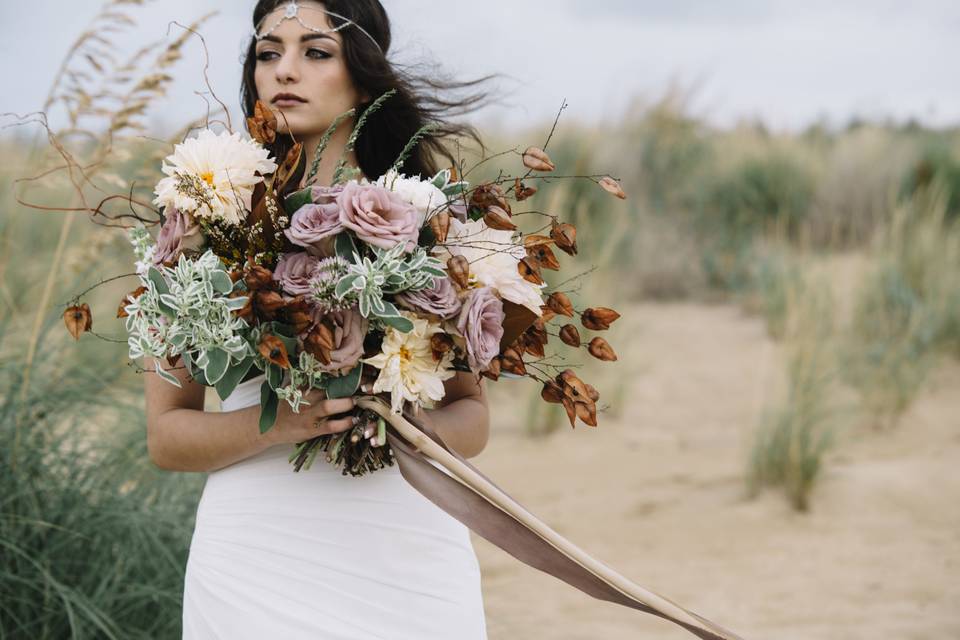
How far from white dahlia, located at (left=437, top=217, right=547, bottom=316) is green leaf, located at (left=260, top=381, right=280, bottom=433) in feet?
1.56

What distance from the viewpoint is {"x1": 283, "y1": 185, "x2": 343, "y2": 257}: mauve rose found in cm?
194

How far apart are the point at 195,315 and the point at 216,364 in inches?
4.0

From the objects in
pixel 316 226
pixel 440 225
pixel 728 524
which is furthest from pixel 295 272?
pixel 728 524

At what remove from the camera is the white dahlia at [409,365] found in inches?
79.6

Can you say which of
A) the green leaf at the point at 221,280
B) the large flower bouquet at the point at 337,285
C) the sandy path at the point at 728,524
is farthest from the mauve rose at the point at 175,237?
the sandy path at the point at 728,524

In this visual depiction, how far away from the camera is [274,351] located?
187cm

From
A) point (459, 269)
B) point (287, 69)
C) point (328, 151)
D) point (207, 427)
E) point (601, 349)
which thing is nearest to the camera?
point (459, 269)

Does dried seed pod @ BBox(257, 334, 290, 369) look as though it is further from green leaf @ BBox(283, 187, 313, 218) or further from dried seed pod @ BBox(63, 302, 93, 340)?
dried seed pod @ BBox(63, 302, 93, 340)

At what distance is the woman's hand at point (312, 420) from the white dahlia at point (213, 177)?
16.6 inches

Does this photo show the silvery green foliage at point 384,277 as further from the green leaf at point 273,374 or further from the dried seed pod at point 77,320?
the dried seed pod at point 77,320

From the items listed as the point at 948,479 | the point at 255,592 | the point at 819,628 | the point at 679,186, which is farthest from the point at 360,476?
the point at 679,186

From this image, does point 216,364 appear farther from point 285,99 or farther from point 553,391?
point 285,99

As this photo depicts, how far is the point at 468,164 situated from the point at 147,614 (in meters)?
5.01

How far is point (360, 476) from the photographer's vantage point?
231cm
